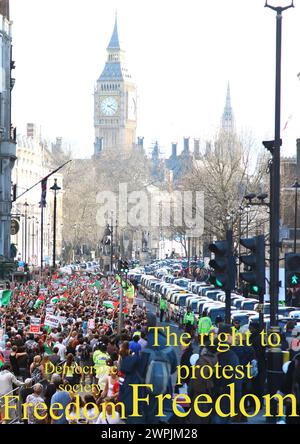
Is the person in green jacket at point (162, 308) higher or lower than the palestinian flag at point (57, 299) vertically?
lower

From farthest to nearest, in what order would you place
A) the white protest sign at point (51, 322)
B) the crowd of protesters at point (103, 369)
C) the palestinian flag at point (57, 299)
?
the palestinian flag at point (57, 299)
the white protest sign at point (51, 322)
the crowd of protesters at point (103, 369)

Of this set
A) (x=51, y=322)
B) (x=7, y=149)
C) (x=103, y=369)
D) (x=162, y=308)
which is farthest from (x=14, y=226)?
(x=103, y=369)

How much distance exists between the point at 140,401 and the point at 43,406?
6.25 ft

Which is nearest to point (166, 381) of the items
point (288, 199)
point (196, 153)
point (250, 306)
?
point (250, 306)

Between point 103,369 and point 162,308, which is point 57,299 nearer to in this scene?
point 162,308

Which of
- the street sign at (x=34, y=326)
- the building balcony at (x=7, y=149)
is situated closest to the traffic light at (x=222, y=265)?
the street sign at (x=34, y=326)

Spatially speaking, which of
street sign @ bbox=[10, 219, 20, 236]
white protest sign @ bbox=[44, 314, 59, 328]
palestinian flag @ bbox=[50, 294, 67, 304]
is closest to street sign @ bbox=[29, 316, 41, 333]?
white protest sign @ bbox=[44, 314, 59, 328]

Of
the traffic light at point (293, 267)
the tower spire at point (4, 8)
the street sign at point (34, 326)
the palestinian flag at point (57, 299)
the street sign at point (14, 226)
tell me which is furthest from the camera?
the street sign at point (14, 226)

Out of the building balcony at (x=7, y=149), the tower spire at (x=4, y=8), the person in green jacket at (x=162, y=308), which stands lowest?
the person in green jacket at (x=162, y=308)

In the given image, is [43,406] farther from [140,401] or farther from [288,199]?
[288,199]

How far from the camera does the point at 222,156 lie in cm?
9944

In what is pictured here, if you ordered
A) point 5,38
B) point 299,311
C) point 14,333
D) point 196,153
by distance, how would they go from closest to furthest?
point 14,333 < point 299,311 < point 5,38 < point 196,153

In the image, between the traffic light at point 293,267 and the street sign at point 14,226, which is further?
the street sign at point 14,226

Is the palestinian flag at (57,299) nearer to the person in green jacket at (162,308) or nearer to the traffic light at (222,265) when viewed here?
the person in green jacket at (162,308)
